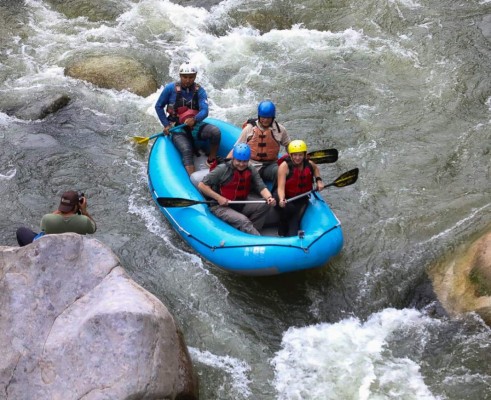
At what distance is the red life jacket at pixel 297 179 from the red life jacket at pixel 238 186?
15.5 inches

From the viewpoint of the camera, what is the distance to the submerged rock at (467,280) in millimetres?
5570

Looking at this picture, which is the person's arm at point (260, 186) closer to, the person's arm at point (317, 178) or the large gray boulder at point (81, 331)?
the person's arm at point (317, 178)

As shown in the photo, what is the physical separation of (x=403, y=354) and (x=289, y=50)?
20.6 feet

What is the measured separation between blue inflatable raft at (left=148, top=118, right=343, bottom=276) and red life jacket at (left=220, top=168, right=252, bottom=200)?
28 centimetres

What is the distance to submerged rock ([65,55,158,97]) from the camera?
9656 millimetres

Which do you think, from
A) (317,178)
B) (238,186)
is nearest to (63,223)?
(238,186)

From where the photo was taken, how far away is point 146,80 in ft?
32.0

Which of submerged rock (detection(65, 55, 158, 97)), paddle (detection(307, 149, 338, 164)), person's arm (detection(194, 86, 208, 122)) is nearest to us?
paddle (detection(307, 149, 338, 164))

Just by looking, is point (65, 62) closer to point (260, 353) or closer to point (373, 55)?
point (373, 55)

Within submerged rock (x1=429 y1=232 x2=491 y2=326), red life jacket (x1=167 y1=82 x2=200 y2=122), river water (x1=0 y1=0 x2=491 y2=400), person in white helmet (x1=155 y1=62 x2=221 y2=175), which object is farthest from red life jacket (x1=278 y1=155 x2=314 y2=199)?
red life jacket (x1=167 y1=82 x2=200 y2=122)

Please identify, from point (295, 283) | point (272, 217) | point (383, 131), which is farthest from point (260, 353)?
point (383, 131)

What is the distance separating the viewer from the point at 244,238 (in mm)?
6098

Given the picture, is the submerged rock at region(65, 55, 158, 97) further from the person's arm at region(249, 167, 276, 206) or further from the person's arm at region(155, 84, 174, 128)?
the person's arm at region(249, 167, 276, 206)

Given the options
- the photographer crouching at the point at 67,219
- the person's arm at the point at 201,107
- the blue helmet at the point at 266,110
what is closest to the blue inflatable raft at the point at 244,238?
the person's arm at the point at 201,107
